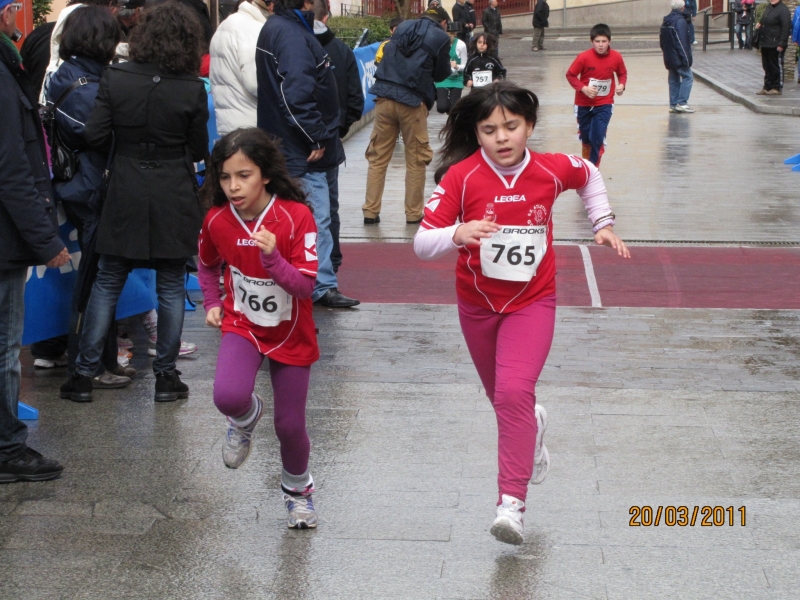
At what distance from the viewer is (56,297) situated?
6.00 metres

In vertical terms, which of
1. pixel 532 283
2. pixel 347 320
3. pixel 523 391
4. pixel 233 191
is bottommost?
pixel 347 320

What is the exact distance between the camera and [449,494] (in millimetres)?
4336

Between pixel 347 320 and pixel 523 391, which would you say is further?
pixel 347 320

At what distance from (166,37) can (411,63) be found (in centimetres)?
461

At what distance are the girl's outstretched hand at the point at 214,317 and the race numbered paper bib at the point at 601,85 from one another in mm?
8804

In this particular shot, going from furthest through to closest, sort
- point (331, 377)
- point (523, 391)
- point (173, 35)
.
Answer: point (331, 377) → point (173, 35) → point (523, 391)

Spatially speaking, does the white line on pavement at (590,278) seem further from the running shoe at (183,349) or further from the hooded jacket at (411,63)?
the running shoe at (183,349)

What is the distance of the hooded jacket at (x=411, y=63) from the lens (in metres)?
9.66

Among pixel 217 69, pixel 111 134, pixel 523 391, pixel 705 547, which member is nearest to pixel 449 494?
pixel 523 391

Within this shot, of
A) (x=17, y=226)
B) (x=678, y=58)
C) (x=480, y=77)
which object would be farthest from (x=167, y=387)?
(x=678, y=58)

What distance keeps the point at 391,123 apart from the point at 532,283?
607 cm

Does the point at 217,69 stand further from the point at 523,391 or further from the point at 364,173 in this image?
the point at 364,173
